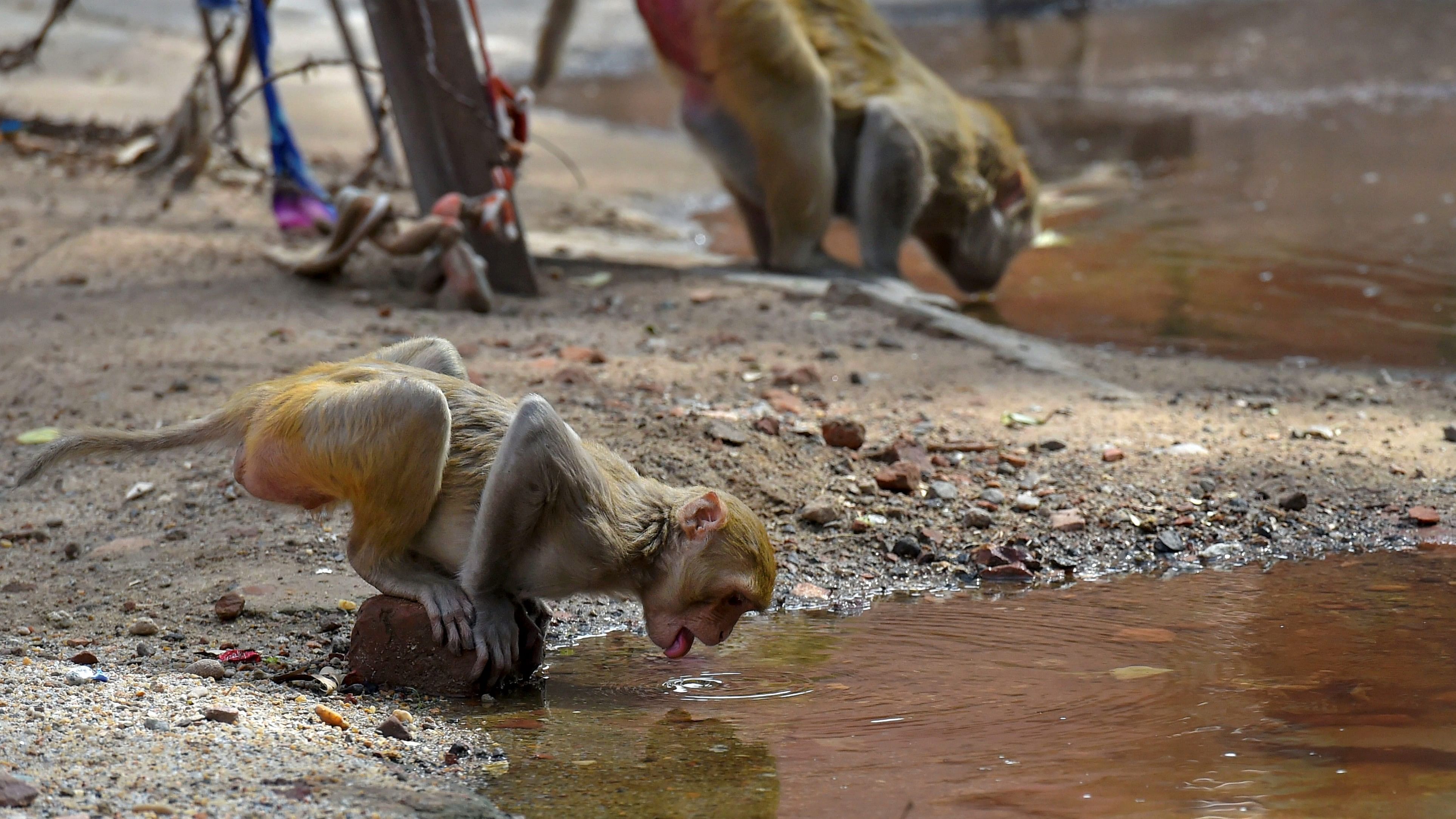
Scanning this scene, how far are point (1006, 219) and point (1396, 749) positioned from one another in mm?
6289

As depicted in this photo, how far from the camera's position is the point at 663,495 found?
3.89m

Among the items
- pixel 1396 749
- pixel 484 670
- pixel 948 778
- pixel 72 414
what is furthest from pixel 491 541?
pixel 72 414

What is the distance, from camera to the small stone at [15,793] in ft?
8.74

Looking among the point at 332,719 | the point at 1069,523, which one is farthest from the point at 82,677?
the point at 1069,523

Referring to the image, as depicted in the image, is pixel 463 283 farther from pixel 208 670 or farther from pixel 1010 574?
pixel 208 670

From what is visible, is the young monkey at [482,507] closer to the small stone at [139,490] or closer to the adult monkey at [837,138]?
the small stone at [139,490]

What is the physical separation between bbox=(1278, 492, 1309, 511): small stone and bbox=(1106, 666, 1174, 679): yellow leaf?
150cm

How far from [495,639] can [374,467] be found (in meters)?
0.53

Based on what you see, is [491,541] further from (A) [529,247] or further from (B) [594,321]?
(A) [529,247]

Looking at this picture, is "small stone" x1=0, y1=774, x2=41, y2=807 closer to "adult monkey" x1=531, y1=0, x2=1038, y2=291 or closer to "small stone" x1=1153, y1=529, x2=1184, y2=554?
"small stone" x1=1153, y1=529, x2=1184, y2=554

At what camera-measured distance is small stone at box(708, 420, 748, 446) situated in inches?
209

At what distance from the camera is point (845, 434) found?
5.43m

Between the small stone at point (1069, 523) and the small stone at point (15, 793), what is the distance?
328 cm

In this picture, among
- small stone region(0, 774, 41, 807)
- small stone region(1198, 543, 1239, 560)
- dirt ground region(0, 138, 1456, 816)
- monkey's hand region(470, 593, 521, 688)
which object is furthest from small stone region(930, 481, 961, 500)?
small stone region(0, 774, 41, 807)
